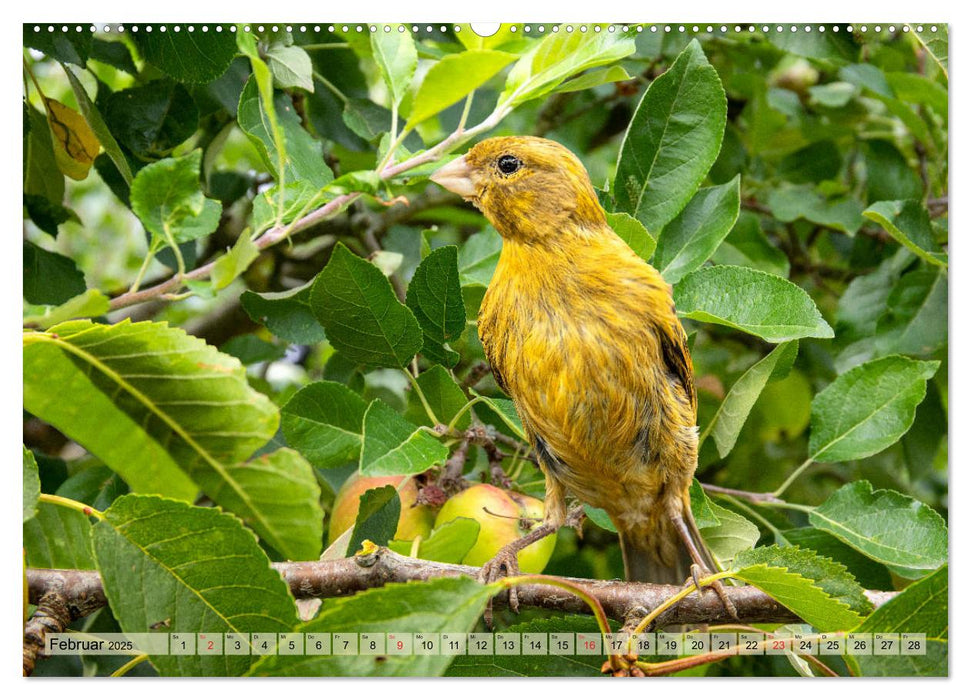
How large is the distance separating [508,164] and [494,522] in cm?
61

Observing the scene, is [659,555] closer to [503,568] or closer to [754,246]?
[503,568]

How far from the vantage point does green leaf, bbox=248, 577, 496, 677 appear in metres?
1.26

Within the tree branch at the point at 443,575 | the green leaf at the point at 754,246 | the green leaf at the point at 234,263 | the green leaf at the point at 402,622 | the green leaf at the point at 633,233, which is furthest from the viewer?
the green leaf at the point at 754,246

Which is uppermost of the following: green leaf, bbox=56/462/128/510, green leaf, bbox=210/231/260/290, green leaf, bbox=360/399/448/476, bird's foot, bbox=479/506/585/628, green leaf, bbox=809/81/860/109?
green leaf, bbox=809/81/860/109

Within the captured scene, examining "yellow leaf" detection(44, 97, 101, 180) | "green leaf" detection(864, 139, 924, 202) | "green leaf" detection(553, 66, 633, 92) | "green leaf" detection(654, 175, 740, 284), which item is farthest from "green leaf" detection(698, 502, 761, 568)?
"yellow leaf" detection(44, 97, 101, 180)

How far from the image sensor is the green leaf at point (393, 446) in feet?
4.67

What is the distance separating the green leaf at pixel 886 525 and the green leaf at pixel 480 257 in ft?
2.46

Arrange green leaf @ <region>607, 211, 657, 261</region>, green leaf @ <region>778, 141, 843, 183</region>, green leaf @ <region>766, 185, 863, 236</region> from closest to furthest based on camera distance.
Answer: green leaf @ <region>607, 211, 657, 261</region> → green leaf @ <region>766, 185, 863, 236</region> → green leaf @ <region>778, 141, 843, 183</region>

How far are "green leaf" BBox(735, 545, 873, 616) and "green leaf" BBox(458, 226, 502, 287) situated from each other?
71cm

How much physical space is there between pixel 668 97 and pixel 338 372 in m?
0.86

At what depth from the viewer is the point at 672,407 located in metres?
1.66

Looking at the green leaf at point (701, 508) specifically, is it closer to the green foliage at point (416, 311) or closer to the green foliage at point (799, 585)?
the green foliage at point (416, 311)

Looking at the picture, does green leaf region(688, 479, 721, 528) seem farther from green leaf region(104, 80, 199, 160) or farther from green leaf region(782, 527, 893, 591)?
green leaf region(104, 80, 199, 160)

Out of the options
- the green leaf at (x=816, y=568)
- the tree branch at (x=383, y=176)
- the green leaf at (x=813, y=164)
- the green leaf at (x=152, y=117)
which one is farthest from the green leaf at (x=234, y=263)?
the green leaf at (x=813, y=164)
